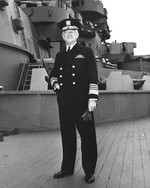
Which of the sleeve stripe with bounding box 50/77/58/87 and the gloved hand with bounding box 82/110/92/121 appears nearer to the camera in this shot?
the gloved hand with bounding box 82/110/92/121

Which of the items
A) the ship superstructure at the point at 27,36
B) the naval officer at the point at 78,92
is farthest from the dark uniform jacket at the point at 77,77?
the ship superstructure at the point at 27,36

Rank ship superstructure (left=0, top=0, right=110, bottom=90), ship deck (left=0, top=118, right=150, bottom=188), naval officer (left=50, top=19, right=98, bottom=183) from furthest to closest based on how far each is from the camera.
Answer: ship superstructure (left=0, top=0, right=110, bottom=90), naval officer (left=50, top=19, right=98, bottom=183), ship deck (left=0, top=118, right=150, bottom=188)

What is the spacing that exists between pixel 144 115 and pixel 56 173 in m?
7.69

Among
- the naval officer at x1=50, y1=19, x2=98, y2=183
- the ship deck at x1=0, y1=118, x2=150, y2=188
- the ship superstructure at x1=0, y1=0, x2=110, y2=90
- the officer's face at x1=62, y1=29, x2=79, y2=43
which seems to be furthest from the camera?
the ship superstructure at x1=0, y1=0, x2=110, y2=90

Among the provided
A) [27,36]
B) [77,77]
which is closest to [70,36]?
[77,77]

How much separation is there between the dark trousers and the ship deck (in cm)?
17

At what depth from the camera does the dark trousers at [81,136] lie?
304 centimetres

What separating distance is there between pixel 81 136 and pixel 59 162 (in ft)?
2.91

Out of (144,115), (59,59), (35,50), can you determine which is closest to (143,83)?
(144,115)

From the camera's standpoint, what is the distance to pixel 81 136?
3066 mm

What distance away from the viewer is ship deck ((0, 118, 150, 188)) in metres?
2.86

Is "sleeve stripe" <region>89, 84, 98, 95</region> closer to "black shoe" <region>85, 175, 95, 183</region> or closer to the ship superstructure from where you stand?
"black shoe" <region>85, 175, 95, 183</region>

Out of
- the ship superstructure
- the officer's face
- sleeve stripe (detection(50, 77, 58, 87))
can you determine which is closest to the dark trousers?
sleeve stripe (detection(50, 77, 58, 87))

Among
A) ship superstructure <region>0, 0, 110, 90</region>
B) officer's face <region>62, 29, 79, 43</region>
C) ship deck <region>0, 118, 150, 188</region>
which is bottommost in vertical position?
ship deck <region>0, 118, 150, 188</region>
